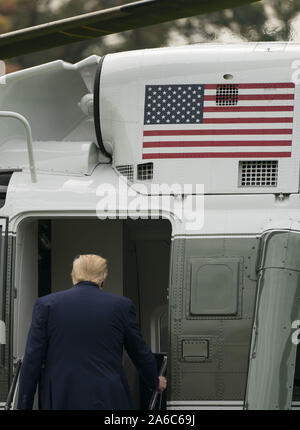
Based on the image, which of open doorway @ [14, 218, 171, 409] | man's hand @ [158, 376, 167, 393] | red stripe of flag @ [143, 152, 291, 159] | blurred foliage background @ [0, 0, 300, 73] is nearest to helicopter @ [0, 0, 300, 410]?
red stripe of flag @ [143, 152, 291, 159]

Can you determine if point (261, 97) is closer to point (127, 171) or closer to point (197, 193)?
point (197, 193)

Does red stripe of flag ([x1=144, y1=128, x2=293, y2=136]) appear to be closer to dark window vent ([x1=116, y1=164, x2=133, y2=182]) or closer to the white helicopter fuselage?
the white helicopter fuselage

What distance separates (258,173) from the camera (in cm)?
742

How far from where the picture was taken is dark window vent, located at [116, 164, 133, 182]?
7660mm

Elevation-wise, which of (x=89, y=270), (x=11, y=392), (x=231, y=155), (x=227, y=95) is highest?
(x=227, y=95)

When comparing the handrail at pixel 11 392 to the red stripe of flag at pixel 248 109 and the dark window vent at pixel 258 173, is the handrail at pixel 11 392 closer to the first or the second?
the dark window vent at pixel 258 173

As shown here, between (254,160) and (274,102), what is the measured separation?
1.51 ft

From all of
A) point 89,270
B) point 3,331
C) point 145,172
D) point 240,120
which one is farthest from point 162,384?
point 240,120

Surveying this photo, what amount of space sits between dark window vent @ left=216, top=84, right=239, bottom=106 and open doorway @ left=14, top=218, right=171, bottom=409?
1529 millimetres

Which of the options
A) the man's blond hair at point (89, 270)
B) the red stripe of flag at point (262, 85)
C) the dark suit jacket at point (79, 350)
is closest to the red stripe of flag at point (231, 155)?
the red stripe of flag at point (262, 85)

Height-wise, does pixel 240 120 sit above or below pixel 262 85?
below

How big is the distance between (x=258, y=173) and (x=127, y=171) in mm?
1021

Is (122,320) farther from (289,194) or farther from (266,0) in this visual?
(266,0)

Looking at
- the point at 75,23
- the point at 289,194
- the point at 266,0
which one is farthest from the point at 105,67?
the point at 266,0
